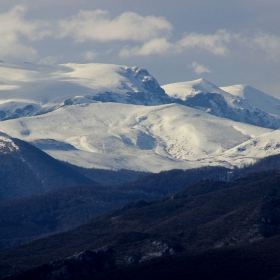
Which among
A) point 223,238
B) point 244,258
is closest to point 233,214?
point 223,238

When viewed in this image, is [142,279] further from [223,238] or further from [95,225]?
[95,225]

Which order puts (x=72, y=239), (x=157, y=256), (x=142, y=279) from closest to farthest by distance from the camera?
(x=142, y=279) < (x=157, y=256) < (x=72, y=239)

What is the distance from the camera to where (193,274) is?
129 meters

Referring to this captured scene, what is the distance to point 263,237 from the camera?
156000 mm

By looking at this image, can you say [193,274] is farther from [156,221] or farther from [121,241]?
[156,221]

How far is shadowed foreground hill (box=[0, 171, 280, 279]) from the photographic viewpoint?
137375 mm

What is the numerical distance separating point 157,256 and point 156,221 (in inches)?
1587

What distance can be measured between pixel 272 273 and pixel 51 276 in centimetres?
2989

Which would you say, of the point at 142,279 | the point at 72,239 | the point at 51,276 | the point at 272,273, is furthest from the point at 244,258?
the point at 72,239

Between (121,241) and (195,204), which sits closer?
(121,241)

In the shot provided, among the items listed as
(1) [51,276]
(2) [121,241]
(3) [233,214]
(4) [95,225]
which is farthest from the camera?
(4) [95,225]

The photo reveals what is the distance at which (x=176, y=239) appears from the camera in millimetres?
164125

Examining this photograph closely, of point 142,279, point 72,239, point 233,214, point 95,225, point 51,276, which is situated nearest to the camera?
point 142,279

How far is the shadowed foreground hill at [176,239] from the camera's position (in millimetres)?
137375
